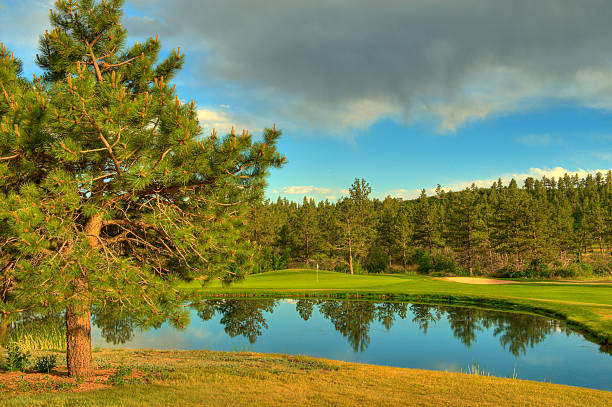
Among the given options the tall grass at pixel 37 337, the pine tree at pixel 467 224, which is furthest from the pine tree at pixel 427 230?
the tall grass at pixel 37 337

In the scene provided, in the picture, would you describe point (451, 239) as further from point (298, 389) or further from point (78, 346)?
point (78, 346)

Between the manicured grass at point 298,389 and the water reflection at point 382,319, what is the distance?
557 centimetres

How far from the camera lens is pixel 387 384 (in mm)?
8336

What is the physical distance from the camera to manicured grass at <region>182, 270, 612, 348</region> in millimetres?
17203

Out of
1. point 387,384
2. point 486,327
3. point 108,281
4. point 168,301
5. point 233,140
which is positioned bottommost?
point 486,327

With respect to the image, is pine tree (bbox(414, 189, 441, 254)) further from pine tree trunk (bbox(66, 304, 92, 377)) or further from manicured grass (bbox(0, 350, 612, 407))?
pine tree trunk (bbox(66, 304, 92, 377))

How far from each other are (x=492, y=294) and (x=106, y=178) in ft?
83.6

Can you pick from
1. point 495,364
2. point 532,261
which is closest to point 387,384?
point 495,364

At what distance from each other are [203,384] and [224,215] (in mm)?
3711

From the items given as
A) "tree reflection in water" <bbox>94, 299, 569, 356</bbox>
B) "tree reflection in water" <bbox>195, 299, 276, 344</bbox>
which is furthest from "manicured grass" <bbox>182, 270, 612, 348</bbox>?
"tree reflection in water" <bbox>195, 299, 276, 344</bbox>

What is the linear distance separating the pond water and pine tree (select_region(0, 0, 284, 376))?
4789 mm

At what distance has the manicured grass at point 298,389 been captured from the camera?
649 centimetres

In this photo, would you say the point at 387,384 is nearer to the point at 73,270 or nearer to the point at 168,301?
the point at 168,301

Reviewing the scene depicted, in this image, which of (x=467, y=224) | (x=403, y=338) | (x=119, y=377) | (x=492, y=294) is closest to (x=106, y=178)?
(x=119, y=377)
